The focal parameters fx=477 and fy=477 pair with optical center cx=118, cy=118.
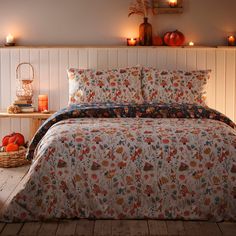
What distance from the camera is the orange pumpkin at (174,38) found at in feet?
16.4

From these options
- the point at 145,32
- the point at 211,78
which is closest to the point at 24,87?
the point at 145,32

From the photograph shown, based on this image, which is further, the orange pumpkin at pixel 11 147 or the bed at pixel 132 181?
the orange pumpkin at pixel 11 147

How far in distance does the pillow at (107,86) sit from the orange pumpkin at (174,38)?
0.52 metres

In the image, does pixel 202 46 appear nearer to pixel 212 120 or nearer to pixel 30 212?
pixel 212 120

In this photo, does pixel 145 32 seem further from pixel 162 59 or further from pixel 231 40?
pixel 231 40

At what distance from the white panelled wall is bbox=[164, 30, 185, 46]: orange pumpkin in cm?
10

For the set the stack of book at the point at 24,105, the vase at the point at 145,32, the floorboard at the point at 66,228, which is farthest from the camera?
the vase at the point at 145,32

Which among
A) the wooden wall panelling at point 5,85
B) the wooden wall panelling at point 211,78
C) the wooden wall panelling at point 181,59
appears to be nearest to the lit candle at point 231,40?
the wooden wall panelling at point 211,78

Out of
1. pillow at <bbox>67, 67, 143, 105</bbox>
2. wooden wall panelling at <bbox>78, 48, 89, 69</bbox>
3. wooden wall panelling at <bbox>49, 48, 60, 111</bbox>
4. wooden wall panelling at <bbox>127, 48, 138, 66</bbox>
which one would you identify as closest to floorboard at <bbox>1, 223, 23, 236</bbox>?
pillow at <bbox>67, 67, 143, 105</bbox>

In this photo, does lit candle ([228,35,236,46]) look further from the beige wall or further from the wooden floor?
the wooden floor

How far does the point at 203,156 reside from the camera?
3018 mm

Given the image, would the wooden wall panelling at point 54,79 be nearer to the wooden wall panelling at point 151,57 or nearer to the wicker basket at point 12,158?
the wicker basket at point 12,158

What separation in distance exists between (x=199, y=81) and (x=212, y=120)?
107cm

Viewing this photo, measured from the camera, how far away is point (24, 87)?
5.09 meters
